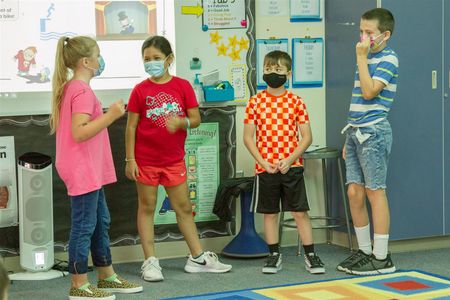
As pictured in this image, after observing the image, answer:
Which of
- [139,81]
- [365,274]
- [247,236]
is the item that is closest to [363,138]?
[365,274]

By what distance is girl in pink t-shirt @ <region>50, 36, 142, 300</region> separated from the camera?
348cm

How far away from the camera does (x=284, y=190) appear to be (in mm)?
4223

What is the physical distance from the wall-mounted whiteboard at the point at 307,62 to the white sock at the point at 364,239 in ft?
3.77

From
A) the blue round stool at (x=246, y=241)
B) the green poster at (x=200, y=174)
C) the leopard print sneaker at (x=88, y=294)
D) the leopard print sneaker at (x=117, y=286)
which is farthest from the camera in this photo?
the green poster at (x=200, y=174)

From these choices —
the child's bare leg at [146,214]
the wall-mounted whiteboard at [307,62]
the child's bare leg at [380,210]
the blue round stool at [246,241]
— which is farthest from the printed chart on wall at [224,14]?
the child's bare leg at [380,210]

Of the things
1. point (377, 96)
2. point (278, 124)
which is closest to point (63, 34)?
point (278, 124)

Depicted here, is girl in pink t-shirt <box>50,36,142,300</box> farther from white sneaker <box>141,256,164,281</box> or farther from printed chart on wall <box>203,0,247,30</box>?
printed chart on wall <box>203,0,247,30</box>

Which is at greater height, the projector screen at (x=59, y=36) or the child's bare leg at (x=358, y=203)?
the projector screen at (x=59, y=36)

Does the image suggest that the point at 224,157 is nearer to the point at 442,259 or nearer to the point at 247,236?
the point at 247,236

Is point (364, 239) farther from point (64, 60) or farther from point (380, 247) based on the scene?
point (64, 60)

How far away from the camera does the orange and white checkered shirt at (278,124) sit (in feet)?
13.8

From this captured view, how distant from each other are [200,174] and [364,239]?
3.55 ft

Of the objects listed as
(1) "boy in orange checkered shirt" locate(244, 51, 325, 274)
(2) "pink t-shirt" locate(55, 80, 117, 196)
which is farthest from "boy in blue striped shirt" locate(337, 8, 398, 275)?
(2) "pink t-shirt" locate(55, 80, 117, 196)

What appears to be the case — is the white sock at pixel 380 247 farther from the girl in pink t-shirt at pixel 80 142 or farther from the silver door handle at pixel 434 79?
the girl in pink t-shirt at pixel 80 142
